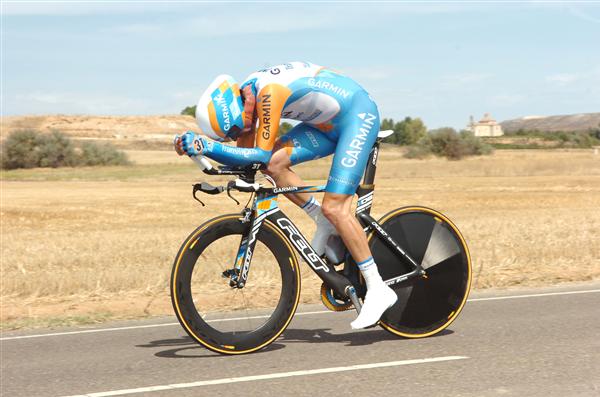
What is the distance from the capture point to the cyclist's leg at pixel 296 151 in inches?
244

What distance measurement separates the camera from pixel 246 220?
5934 millimetres

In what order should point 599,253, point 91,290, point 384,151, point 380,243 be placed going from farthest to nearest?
point 384,151 → point 599,253 → point 91,290 → point 380,243

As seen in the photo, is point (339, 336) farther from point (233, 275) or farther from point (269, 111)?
point (269, 111)

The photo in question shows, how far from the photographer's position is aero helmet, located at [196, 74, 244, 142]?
18.1 ft

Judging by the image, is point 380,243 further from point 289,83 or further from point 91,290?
point 91,290

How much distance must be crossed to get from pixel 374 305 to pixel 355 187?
2.79ft

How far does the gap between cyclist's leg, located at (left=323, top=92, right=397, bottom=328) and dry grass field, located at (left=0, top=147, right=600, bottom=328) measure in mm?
2775

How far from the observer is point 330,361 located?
571 cm

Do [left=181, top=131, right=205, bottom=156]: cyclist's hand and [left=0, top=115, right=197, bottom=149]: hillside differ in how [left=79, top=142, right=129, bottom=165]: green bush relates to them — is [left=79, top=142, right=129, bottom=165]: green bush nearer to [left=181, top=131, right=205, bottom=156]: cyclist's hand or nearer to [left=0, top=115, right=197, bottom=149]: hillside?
[left=181, top=131, right=205, bottom=156]: cyclist's hand

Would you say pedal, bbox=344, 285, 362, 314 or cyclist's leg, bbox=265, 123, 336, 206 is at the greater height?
cyclist's leg, bbox=265, 123, 336, 206

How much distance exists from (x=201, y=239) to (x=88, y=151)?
234ft

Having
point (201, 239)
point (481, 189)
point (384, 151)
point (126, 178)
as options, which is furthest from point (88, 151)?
point (201, 239)

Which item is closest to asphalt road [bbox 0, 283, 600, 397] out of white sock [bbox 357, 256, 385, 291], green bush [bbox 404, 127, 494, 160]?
white sock [bbox 357, 256, 385, 291]

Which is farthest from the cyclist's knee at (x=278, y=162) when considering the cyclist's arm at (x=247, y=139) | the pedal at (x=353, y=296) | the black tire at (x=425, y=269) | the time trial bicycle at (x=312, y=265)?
the pedal at (x=353, y=296)
